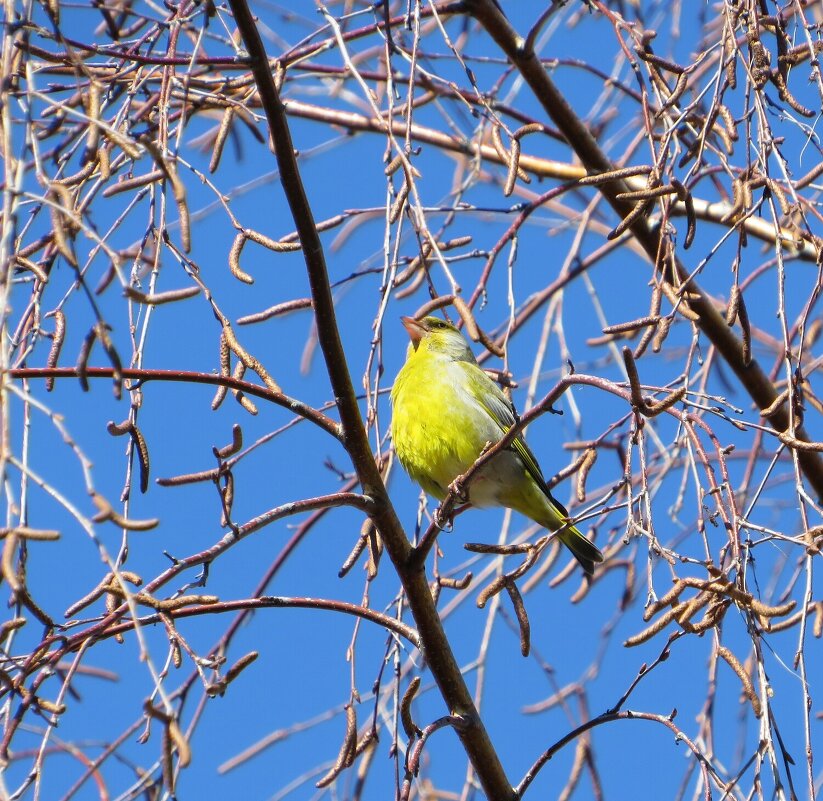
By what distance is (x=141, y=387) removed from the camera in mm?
2455

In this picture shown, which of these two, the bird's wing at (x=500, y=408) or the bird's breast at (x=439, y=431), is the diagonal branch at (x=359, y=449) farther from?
the bird's wing at (x=500, y=408)

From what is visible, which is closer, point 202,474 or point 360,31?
point 202,474

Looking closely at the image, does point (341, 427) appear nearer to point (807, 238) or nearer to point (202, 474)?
point (202, 474)

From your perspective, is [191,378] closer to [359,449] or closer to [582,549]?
[359,449]

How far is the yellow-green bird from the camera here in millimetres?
4590

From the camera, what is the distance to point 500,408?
16.1 feet

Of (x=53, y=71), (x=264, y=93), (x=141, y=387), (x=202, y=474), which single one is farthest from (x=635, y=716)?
(x=53, y=71)

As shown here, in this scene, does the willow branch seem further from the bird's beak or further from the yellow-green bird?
the bird's beak

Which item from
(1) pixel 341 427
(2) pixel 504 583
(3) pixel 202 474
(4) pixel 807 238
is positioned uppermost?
(4) pixel 807 238

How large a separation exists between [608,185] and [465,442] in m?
1.21

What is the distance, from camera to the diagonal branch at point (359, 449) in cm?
237

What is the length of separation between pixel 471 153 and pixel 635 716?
253 cm

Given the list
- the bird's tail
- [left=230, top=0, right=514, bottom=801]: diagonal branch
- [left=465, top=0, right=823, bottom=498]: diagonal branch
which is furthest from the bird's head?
[left=230, top=0, right=514, bottom=801]: diagonal branch

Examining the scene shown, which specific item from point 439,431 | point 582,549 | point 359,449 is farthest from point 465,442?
point 359,449
